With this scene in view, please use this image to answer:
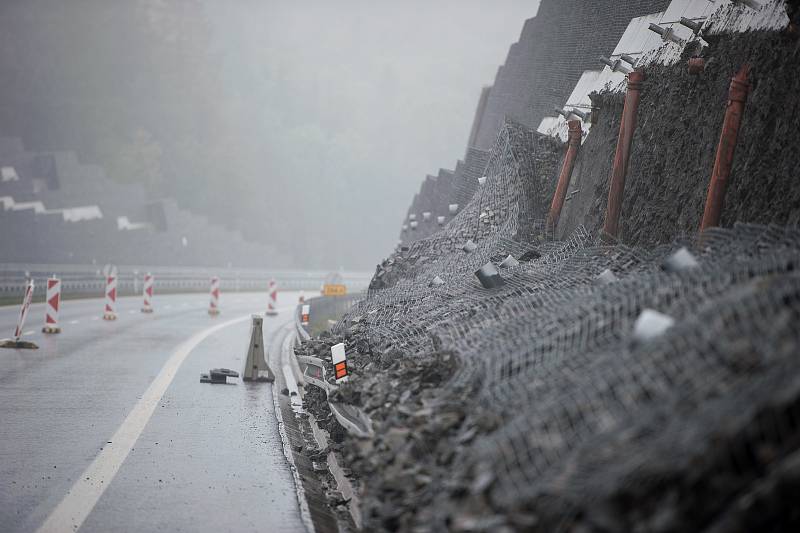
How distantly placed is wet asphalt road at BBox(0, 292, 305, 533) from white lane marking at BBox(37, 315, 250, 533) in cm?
3

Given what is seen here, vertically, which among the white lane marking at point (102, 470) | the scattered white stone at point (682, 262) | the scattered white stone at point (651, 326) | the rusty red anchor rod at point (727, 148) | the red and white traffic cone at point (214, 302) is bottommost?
the white lane marking at point (102, 470)

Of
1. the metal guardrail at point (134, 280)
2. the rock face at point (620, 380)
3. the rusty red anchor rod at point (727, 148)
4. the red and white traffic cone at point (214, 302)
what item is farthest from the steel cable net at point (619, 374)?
the metal guardrail at point (134, 280)

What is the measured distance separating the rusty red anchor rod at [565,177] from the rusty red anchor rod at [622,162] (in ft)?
13.5

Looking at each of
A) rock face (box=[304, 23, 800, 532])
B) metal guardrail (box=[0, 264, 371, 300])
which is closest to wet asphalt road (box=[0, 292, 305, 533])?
rock face (box=[304, 23, 800, 532])

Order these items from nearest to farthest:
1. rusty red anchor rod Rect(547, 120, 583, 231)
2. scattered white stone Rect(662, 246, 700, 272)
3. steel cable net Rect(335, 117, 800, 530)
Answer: steel cable net Rect(335, 117, 800, 530) < scattered white stone Rect(662, 246, 700, 272) < rusty red anchor rod Rect(547, 120, 583, 231)

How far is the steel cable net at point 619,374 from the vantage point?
4961 mm

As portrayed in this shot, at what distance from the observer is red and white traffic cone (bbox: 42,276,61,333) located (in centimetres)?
2398

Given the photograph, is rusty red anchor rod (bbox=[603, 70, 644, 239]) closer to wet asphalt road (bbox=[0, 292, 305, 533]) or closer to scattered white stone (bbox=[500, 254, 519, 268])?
scattered white stone (bbox=[500, 254, 519, 268])

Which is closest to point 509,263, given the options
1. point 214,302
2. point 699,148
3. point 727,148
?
point 699,148

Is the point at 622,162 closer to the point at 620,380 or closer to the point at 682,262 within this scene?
the point at 682,262

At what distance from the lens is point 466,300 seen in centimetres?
1275

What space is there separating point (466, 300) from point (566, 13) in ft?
68.4

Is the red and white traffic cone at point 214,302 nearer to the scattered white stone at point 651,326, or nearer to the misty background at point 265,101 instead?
the scattered white stone at point 651,326

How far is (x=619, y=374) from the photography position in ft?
19.7
